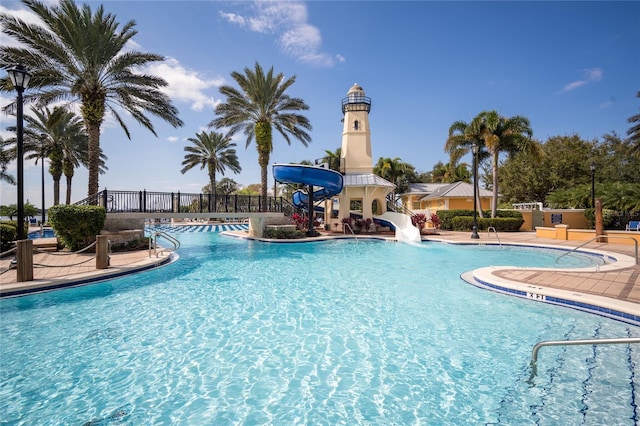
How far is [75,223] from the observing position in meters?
12.2

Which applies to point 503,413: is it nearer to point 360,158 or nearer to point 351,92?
point 360,158

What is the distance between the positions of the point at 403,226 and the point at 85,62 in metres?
20.5

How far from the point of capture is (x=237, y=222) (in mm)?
36875

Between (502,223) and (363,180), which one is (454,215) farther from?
(363,180)

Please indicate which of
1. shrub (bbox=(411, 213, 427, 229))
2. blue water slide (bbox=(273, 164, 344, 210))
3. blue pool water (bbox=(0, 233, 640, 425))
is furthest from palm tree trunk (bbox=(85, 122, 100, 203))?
shrub (bbox=(411, 213, 427, 229))

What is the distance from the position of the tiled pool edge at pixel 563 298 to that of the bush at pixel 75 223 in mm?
14228

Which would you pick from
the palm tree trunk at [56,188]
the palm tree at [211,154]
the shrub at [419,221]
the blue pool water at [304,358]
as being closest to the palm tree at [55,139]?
the palm tree trunk at [56,188]

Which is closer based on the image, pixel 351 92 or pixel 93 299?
pixel 93 299

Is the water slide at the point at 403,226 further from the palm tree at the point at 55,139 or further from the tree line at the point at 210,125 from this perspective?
the palm tree at the point at 55,139

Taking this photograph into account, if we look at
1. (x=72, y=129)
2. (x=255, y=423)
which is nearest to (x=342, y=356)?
(x=255, y=423)

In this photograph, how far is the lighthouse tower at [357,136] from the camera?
26750mm

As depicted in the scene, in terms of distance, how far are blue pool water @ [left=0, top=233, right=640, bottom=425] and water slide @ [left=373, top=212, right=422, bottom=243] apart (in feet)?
35.2

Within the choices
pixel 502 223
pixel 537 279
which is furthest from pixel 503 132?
pixel 537 279

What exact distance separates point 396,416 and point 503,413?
1238 millimetres
